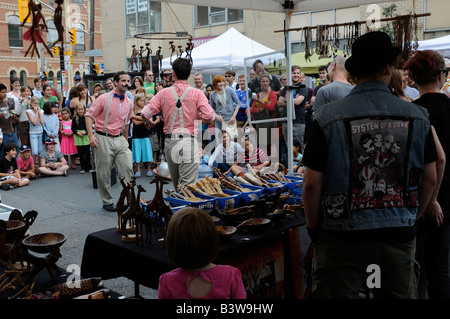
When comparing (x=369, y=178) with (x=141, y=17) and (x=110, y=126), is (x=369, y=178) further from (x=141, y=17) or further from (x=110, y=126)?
(x=141, y=17)

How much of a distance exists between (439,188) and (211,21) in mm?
20872

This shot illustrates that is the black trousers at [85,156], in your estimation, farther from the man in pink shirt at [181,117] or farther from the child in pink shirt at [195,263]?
the child in pink shirt at [195,263]

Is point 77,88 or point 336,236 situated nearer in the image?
point 336,236

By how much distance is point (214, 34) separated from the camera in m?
22.2

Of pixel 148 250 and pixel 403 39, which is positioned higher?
pixel 403 39

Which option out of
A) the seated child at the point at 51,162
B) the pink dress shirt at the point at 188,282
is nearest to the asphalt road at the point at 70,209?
the seated child at the point at 51,162

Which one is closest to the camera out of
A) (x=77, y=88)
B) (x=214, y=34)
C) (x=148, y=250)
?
(x=148, y=250)

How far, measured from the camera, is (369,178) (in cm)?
194

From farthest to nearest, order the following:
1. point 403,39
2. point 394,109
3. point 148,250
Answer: point 403,39 → point 148,250 → point 394,109

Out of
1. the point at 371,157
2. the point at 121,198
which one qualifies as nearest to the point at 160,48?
the point at 121,198
